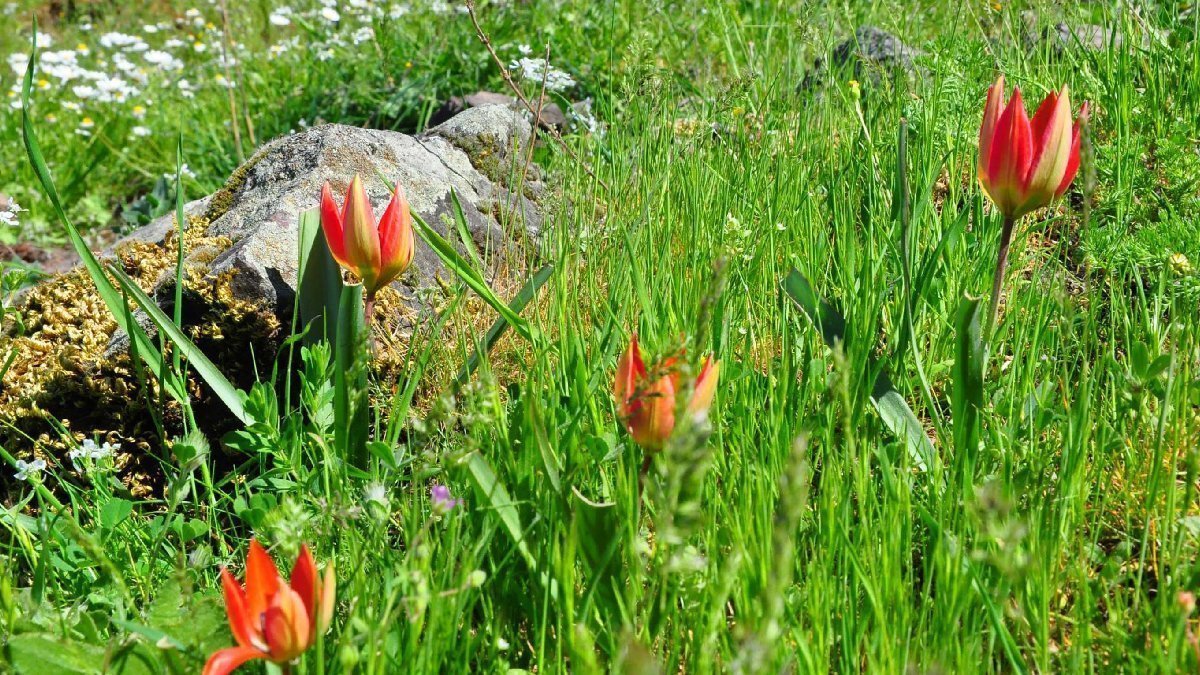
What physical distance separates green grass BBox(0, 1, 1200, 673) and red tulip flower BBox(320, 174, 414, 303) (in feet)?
0.57

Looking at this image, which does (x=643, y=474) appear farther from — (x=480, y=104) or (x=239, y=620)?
(x=480, y=104)

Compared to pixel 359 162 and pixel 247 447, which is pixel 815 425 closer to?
pixel 247 447

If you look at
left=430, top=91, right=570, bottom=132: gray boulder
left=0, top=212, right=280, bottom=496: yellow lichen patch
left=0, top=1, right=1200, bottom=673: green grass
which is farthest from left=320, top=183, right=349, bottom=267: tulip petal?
left=430, top=91, right=570, bottom=132: gray boulder

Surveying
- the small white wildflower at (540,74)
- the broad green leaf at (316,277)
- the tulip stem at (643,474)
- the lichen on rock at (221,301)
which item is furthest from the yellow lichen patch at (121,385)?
the tulip stem at (643,474)

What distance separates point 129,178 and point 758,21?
276 cm

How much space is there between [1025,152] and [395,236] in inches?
35.3

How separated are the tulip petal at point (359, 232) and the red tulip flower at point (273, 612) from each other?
663 mm

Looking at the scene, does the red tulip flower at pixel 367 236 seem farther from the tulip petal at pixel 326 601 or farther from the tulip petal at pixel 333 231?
the tulip petal at pixel 326 601

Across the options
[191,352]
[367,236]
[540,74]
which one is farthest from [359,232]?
[540,74]

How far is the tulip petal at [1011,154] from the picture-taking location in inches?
55.1

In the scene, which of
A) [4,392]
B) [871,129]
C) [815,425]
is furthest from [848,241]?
[4,392]

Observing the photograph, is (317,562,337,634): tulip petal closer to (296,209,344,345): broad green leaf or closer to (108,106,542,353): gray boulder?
(296,209,344,345): broad green leaf

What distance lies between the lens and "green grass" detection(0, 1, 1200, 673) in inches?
45.3

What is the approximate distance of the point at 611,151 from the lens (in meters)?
2.51
